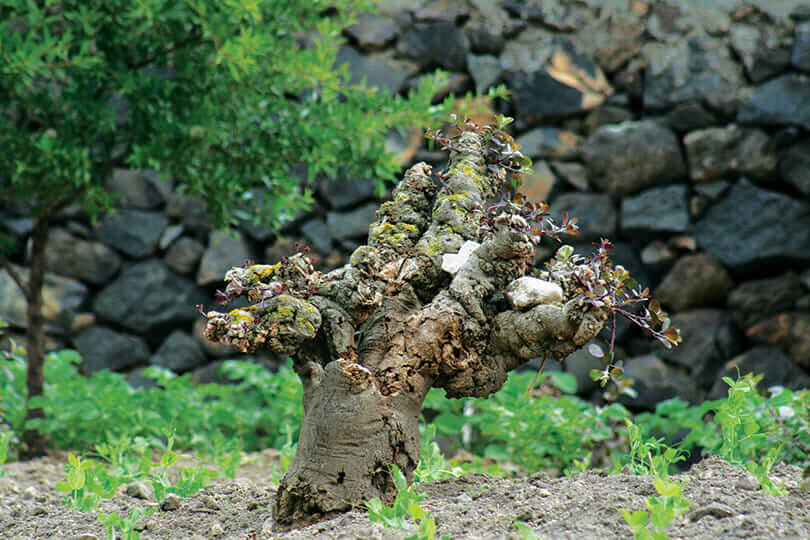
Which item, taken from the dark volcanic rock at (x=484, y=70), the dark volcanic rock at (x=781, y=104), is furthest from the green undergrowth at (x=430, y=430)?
the dark volcanic rock at (x=484, y=70)

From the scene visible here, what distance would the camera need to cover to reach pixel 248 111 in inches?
133

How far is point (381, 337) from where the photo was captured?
1.80m

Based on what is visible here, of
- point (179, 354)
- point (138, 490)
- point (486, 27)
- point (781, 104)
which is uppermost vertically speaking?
point (486, 27)

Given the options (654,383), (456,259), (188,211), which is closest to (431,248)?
(456,259)

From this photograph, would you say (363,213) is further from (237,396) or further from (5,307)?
(5,307)

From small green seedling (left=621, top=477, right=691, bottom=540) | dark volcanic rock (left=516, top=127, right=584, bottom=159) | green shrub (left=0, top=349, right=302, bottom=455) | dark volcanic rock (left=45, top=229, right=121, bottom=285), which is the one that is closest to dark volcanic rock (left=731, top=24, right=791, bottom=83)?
dark volcanic rock (left=516, top=127, right=584, bottom=159)

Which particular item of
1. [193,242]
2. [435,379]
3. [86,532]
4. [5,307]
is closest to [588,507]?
[435,379]

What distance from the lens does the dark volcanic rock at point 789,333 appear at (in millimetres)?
4395

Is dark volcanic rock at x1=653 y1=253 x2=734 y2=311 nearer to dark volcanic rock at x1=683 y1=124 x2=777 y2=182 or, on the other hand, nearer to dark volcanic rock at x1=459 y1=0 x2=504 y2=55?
dark volcanic rock at x1=683 y1=124 x2=777 y2=182

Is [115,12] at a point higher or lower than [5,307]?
higher

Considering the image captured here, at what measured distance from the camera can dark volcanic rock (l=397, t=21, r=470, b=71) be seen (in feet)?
17.2

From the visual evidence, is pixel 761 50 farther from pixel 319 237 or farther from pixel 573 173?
pixel 319 237

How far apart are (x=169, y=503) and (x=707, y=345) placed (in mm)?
3589

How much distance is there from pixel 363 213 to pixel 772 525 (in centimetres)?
411
